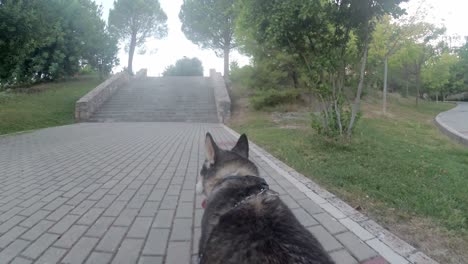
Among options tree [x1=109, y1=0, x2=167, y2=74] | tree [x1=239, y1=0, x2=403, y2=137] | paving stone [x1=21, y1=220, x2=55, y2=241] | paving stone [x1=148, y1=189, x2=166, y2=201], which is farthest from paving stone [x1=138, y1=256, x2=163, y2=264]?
tree [x1=109, y1=0, x2=167, y2=74]

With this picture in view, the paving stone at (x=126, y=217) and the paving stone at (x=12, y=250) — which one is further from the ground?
the paving stone at (x=126, y=217)

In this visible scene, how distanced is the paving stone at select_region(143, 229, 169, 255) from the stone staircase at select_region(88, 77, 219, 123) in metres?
12.7

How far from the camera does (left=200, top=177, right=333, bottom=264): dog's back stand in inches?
51.2

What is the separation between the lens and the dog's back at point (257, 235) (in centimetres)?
130

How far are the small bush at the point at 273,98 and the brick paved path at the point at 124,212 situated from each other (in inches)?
362

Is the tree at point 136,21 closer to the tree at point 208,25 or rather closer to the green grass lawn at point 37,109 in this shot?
the tree at point 208,25

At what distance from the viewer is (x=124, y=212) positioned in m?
3.31

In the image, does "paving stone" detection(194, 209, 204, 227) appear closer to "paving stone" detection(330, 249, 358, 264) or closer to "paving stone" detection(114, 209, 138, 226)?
"paving stone" detection(114, 209, 138, 226)

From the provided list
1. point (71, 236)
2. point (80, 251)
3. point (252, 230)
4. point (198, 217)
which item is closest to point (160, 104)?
point (198, 217)

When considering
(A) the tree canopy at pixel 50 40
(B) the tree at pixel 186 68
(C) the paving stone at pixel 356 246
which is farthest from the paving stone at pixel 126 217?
(B) the tree at pixel 186 68

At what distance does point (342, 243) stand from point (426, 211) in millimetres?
1594

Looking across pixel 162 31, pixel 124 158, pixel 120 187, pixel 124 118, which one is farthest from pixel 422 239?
pixel 162 31

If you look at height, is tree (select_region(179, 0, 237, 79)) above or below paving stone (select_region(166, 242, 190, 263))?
above

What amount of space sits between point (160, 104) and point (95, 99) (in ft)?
13.3
